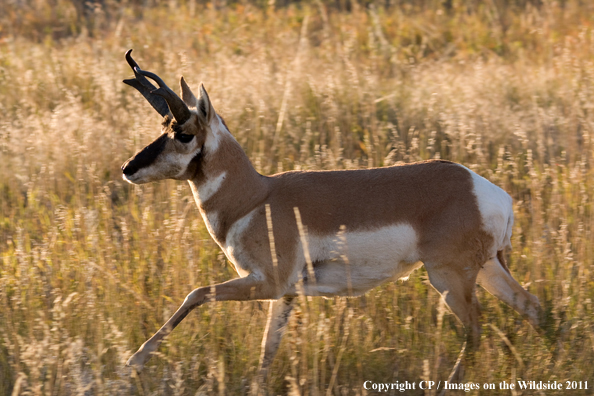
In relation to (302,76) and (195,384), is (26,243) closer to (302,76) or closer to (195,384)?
(195,384)

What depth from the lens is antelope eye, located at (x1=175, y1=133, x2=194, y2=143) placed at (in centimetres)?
428

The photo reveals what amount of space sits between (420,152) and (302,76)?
6.97 ft

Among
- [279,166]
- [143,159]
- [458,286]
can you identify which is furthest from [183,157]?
[279,166]

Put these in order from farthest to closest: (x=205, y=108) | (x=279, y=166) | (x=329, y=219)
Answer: (x=279, y=166)
(x=329, y=219)
(x=205, y=108)

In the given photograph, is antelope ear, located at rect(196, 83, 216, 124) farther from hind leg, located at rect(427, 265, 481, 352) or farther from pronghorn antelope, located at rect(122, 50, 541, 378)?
hind leg, located at rect(427, 265, 481, 352)

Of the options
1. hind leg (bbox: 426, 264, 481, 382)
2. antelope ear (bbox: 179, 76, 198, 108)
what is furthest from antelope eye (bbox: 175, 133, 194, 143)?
hind leg (bbox: 426, 264, 481, 382)

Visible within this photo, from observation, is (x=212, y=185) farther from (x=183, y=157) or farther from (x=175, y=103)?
(x=175, y=103)

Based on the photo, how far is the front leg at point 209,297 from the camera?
4.09 meters

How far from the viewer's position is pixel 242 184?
443 cm

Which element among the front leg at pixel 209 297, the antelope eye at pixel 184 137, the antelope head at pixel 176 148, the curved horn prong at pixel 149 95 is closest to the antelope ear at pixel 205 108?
the antelope head at pixel 176 148

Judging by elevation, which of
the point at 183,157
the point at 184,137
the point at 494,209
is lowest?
the point at 494,209

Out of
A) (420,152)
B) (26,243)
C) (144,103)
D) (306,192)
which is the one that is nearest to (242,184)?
(306,192)

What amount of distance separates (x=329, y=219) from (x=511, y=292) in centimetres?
132

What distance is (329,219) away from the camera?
432cm
